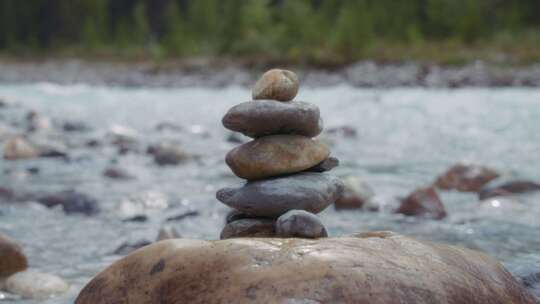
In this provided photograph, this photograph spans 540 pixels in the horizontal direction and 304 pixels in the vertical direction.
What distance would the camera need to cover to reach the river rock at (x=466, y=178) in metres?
7.32

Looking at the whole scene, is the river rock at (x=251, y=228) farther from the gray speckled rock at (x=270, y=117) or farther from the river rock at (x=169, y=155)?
the river rock at (x=169, y=155)

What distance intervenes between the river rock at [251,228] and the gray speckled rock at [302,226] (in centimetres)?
34

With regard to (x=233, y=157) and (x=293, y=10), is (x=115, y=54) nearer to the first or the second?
(x=293, y=10)

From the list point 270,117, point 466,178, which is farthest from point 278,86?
point 466,178

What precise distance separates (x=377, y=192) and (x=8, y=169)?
14.6ft

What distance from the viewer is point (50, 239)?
17.9ft

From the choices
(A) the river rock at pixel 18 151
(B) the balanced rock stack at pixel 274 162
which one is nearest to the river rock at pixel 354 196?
(B) the balanced rock stack at pixel 274 162

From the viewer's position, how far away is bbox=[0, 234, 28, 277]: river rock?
432 centimetres

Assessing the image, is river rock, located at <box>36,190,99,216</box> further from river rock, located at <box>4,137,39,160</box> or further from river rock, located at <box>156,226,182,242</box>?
river rock, located at <box>4,137,39,160</box>

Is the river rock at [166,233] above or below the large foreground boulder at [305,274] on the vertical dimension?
below

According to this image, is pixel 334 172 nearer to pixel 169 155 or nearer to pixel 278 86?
pixel 169 155

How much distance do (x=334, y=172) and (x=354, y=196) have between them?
6.37 ft

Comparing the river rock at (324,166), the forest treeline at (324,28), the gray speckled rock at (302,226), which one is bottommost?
the gray speckled rock at (302,226)

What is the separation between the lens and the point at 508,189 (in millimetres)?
6707
